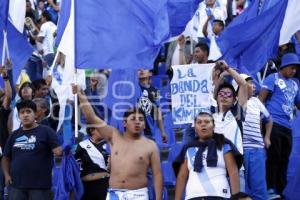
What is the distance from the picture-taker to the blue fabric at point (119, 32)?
11.5 m

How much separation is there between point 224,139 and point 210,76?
2073 millimetres

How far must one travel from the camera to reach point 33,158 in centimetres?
1207

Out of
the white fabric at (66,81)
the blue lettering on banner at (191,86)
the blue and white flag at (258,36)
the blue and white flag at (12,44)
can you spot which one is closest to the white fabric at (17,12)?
the blue and white flag at (12,44)

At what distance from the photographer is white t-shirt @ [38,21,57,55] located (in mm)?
18984

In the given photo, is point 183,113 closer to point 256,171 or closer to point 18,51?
point 256,171

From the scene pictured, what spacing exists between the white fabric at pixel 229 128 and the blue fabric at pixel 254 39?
1.11 metres

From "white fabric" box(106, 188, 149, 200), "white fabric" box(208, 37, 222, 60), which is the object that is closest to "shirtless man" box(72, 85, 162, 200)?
"white fabric" box(106, 188, 149, 200)

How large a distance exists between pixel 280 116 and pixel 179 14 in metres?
2.30

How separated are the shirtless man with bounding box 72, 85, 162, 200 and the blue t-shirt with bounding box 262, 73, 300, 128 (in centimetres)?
252

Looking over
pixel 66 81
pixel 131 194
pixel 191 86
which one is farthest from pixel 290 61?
pixel 66 81

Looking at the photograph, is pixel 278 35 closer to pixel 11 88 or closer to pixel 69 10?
pixel 69 10

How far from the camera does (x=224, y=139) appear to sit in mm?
11016

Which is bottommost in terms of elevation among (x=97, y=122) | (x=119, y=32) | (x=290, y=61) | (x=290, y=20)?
(x=97, y=122)

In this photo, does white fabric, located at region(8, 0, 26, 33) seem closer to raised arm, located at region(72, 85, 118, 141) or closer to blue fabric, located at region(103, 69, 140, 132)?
blue fabric, located at region(103, 69, 140, 132)
